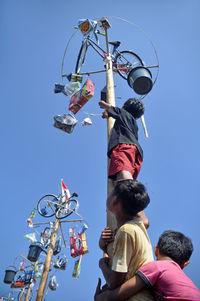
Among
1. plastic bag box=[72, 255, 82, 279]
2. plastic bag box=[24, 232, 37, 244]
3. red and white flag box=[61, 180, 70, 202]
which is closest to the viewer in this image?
red and white flag box=[61, 180, 70, 202]

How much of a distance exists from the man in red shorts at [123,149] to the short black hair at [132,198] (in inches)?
16.5

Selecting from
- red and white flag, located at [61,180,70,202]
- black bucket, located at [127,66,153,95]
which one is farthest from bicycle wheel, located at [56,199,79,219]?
black bucket, located at [127,66,153,95]

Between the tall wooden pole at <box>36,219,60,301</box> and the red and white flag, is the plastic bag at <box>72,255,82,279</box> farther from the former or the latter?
the red and white flag

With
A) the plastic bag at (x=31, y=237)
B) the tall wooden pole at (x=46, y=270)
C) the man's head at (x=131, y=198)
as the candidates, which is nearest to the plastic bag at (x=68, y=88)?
the man's head at (x=131, y=198)

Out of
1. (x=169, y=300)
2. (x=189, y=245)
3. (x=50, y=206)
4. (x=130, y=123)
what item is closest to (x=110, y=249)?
(x=169, y=300)

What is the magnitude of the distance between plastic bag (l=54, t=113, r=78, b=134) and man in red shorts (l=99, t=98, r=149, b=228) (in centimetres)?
120

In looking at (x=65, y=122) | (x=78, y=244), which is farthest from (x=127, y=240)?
(x=78, y=244)

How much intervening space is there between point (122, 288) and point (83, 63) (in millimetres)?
4623

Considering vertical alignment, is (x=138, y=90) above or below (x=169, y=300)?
above

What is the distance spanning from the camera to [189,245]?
1.67 m

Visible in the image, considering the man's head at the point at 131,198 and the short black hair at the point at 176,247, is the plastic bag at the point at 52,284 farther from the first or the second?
the man's head at the point at 131,198

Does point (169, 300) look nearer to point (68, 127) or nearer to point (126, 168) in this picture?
point (126, 168)

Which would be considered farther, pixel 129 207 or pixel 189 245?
pixel 189 245

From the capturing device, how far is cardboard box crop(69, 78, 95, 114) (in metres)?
3.47
